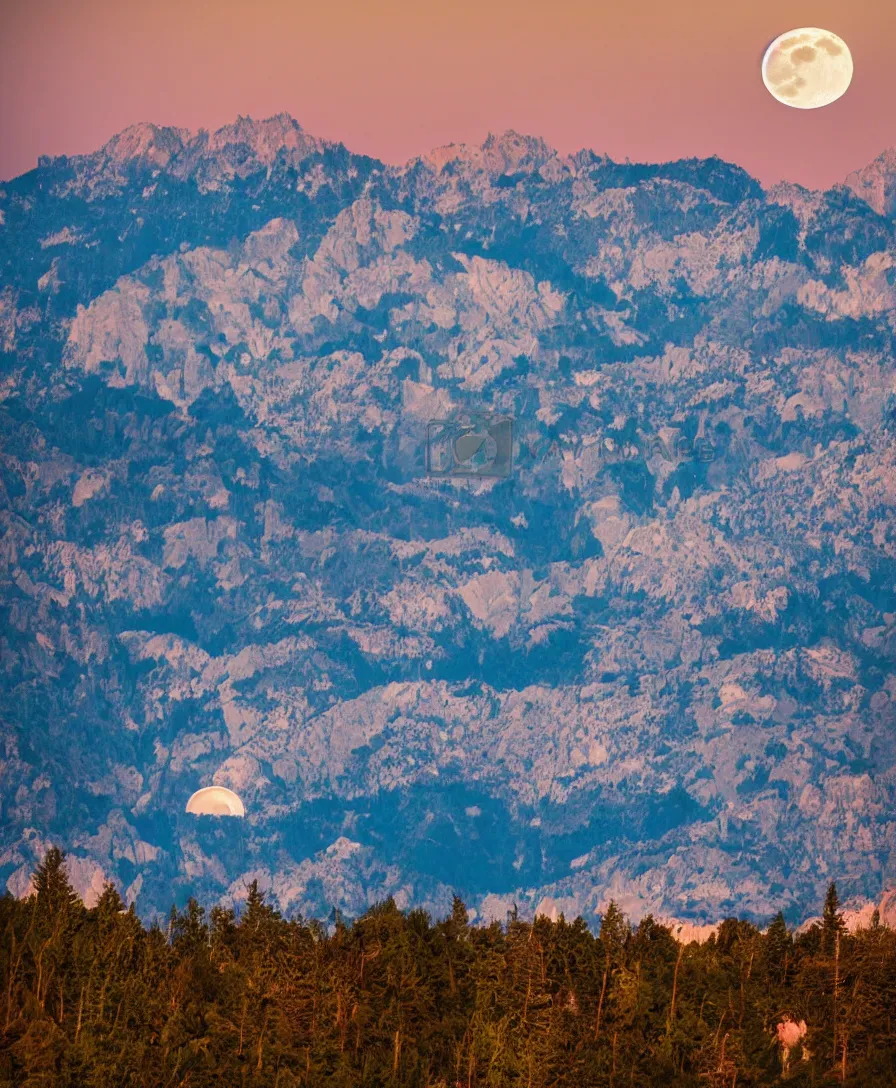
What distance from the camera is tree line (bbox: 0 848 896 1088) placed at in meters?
36.4

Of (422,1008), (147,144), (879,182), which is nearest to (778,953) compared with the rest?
(422,1008)

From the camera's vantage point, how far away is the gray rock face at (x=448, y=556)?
72000mm

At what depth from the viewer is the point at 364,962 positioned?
140 feet

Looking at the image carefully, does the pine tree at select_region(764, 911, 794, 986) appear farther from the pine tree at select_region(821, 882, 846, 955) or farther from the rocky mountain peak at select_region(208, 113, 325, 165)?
the rocky mountain peak at select_region(208, 113, 325, 165)

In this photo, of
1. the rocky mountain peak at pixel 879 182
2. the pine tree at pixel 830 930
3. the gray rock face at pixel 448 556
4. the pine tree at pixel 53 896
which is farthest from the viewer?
the gray rock face at pixel 448 556

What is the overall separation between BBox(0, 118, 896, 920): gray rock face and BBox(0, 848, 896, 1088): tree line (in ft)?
81.9

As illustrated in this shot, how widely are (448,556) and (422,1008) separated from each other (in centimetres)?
3372

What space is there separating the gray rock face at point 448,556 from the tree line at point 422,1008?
2496 cm

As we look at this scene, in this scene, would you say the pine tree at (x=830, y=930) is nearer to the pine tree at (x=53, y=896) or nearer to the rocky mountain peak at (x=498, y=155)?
the pine tree at (x=53, y=896)

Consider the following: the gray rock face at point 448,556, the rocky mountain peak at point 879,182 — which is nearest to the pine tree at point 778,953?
the gray rock face at point 448,556

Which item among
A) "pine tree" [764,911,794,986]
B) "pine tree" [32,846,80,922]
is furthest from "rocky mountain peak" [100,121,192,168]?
"pine tree" [764,911,794,986]

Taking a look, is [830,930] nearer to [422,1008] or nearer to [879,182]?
[422,1008]

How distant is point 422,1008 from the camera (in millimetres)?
41250

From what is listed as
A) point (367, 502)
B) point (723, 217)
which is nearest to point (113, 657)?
point (367, 502)
